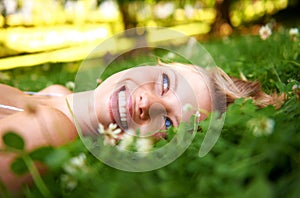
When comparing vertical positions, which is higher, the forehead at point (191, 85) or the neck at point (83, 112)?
the forehead at point (191, 85)

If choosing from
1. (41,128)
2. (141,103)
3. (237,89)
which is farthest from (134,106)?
(237,89)

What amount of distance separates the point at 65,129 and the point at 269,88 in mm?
1128

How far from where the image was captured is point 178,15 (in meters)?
10.1

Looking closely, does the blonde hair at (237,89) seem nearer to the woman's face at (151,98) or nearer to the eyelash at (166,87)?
the woman's face at (151,98)

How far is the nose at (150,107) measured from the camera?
5.53ft

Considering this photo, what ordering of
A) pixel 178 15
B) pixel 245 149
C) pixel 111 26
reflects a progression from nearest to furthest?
1. pixel 245 149
2. pixel 111 26
3. pixel 178 15

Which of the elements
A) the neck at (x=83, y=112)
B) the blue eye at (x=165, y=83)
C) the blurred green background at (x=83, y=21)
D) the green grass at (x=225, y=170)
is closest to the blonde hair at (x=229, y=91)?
the blue eye at (x=165, y=83)

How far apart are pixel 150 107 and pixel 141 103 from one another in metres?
0.04

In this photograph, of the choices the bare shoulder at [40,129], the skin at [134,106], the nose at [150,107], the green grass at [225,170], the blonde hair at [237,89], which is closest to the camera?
the green grass at [225,170]

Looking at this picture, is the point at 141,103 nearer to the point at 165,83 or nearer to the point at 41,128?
the point at 165,83

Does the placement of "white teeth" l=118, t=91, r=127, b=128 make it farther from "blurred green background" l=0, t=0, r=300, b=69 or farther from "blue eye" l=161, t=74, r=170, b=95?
"blurred green background" l=0, t=0, r=300, b=69

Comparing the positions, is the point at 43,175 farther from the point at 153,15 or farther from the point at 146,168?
the point at 153,15

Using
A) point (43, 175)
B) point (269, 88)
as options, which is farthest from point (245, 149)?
point (269, 88)

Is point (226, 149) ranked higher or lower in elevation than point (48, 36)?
higher
